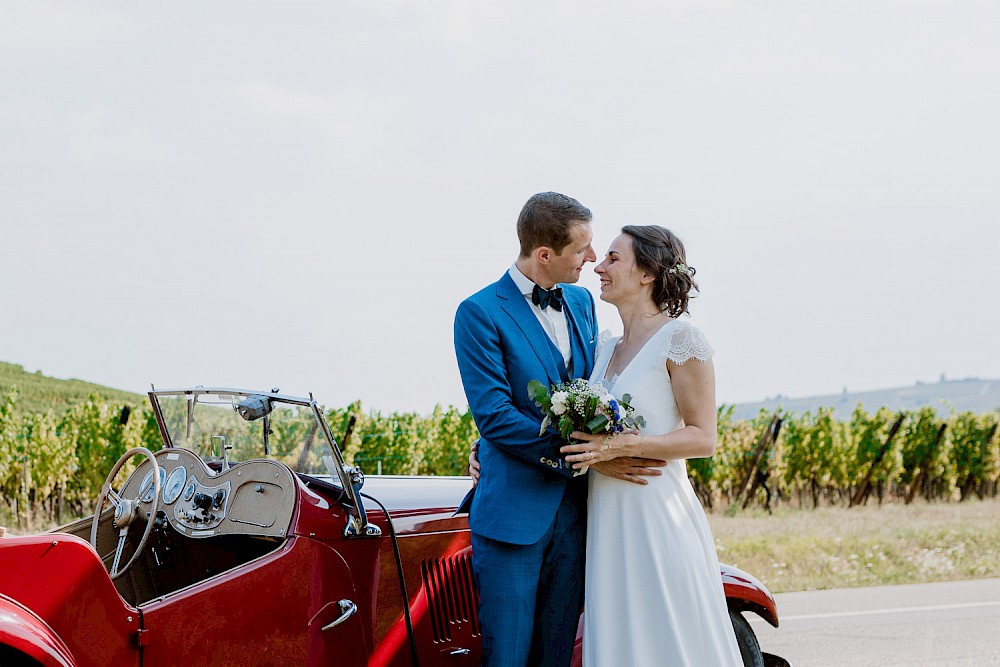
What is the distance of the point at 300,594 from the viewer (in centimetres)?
351

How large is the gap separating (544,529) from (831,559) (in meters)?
8.04

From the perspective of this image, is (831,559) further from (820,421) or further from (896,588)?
(820,421)

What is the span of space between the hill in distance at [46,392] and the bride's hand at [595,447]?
1009cm

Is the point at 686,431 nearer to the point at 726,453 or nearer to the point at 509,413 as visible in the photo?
the point at 509,413

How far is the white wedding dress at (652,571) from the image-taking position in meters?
3.66

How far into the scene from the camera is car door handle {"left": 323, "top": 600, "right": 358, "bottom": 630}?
3582 mm

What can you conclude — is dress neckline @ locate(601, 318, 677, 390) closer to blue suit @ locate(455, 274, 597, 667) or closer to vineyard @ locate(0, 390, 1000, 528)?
blue suit @ locate(455, 274, 597, 667)

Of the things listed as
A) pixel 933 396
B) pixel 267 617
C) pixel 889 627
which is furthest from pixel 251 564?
pixel 933 396

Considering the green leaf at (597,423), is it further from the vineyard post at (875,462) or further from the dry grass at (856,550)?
the vineyard post at (875,462)

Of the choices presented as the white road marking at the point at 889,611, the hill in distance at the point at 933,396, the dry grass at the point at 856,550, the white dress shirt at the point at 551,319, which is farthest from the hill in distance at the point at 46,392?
the hill in distance at the point at 933,396

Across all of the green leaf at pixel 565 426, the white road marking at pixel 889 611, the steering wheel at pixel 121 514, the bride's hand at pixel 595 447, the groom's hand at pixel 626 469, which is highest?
the green leaf at pixel 565 426

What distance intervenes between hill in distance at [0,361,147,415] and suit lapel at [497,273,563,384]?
9763mm

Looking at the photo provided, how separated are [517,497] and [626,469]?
41 cm

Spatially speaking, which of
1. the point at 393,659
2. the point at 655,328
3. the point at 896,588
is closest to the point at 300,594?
the point at 393,659
